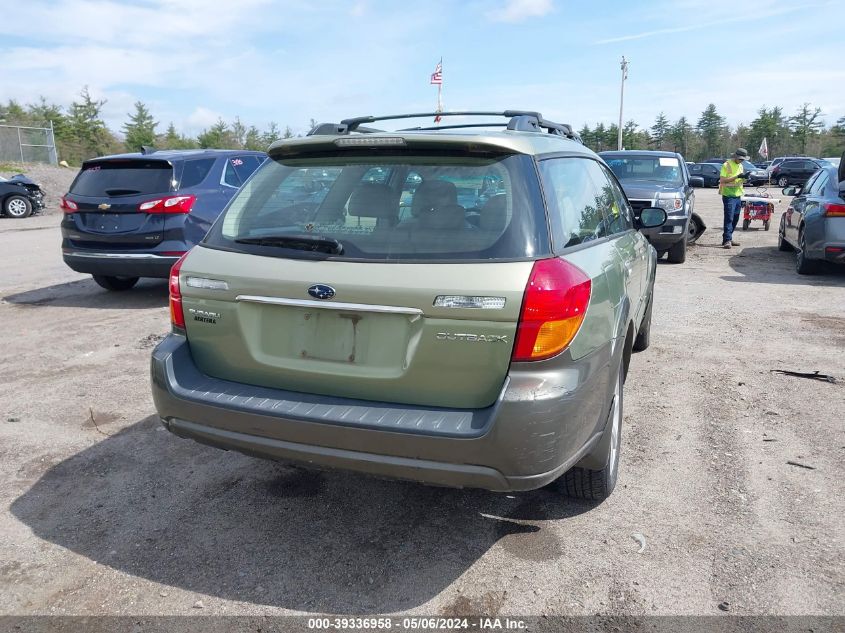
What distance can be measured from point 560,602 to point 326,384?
4.22ft

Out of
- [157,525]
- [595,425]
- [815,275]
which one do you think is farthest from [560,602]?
[815,275]

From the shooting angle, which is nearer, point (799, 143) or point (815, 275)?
point (815, 275)

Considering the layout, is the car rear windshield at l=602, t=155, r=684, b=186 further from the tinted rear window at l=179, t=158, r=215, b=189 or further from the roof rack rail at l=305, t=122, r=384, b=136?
the roof rack rail at l=305, t=122, r=384, b=136

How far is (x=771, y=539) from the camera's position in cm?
312

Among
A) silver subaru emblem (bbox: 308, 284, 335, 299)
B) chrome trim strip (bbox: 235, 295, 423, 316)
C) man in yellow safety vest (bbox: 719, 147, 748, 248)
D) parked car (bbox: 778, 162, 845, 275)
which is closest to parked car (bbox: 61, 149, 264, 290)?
chrome trim strip (bbox: 235, 295, 423, 316)

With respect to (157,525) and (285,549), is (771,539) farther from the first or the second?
(157,525)

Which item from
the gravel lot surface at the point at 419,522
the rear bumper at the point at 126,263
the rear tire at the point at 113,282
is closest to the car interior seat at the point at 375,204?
the gravel lot surface at the point at 419,522

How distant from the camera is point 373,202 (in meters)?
2.97

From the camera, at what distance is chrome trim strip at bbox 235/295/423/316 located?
263 cm

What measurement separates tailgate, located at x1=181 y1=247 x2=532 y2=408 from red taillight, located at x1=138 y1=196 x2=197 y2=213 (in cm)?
514

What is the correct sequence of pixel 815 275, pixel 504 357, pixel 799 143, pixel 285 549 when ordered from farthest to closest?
pixel 799 143 → pixel 815 275 → pixel 285 549 → pixel 504 357

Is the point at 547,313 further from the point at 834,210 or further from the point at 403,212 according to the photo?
the point at 834,210

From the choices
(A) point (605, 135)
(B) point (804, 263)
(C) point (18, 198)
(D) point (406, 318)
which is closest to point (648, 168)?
(B) point (804, 263)

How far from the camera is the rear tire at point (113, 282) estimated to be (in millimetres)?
8781
